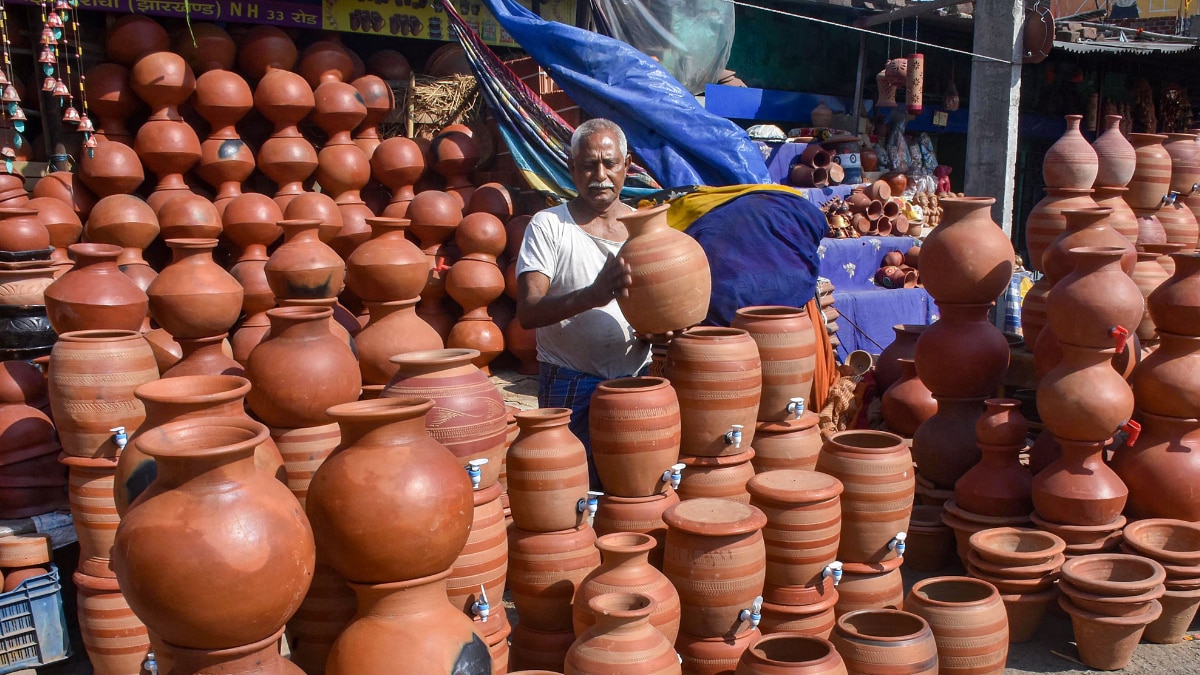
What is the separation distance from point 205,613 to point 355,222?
4584mm

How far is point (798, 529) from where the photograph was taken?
2.67 m

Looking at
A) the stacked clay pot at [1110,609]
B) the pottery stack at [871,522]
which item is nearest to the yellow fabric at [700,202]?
the pottery stack at [871,522]

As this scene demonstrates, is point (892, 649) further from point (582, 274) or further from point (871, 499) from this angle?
point (582, 274)

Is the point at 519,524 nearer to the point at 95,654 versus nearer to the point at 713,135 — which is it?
the point at 95,654

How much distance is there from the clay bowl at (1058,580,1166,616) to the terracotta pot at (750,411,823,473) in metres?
1.01

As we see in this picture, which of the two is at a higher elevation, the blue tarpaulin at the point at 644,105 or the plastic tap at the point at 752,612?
the blue tarpaulin at the point at 644,105

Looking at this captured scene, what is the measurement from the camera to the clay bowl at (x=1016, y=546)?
328 centimetres

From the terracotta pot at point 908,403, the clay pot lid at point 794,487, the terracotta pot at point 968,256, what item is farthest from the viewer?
the terracotta pot at point 908,403

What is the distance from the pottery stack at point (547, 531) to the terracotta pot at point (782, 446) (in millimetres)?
800

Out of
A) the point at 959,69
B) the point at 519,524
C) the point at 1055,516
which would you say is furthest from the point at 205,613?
the point at 959,69

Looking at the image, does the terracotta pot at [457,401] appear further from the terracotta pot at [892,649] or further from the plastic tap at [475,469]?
the terracotta pot at [892,649]

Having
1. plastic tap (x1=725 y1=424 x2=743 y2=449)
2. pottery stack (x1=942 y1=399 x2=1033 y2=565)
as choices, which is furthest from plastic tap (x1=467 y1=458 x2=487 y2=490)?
pottery stack (x1=942 y1=399 x2=1033 y2=565)

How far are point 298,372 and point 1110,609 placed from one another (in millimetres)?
2721

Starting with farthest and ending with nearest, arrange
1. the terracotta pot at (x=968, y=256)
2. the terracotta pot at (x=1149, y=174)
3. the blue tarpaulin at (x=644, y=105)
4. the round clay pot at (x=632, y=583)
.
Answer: the blue tarpaulin at (x=644, y=105) → the terracotta pot at (x=1149, y=174) → the terracotta pot at (x=968, y=256) → the round clay pot at (x=632, y=583)
